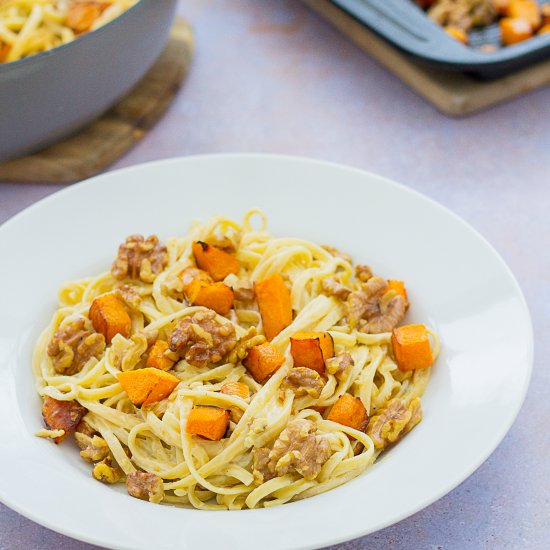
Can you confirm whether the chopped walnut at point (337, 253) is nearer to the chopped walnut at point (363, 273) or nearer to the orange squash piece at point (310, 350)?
the chopped walnut at point (363, 273)

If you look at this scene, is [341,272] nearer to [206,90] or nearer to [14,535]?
[14,535]

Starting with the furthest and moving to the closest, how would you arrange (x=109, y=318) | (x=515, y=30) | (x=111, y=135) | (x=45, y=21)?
1. (x=515, y=30)
2. (x=45, y=21)
3. (x=111, y=135)
4. (x=109, y=318)

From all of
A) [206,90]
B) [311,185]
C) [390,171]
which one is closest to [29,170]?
[206,90]

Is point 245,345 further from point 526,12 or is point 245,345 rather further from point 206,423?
point 526,12

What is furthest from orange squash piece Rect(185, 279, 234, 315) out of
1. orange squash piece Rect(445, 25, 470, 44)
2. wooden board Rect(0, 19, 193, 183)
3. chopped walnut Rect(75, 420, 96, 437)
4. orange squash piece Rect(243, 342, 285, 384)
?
orange squash piece Rect(445, 25, 470, 44)

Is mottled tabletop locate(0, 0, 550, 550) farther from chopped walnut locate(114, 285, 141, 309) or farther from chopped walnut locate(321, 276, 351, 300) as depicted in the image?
chopped walnut locate(114, 285, 141, 309)

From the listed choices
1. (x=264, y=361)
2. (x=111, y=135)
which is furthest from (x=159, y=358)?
(x=111, y=135)
